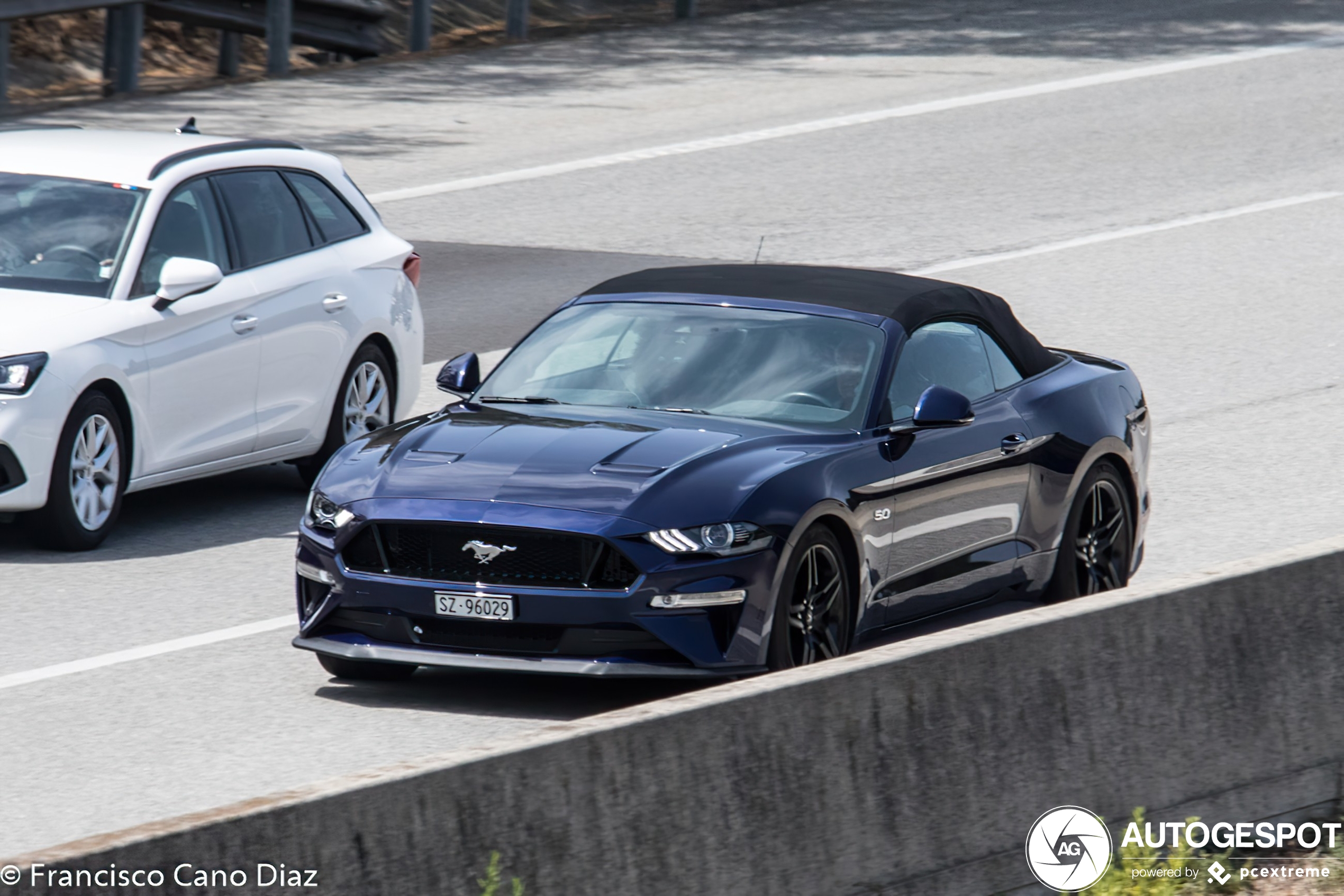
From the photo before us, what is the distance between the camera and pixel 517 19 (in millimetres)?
27344

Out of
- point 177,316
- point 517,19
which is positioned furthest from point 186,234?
point 517,19

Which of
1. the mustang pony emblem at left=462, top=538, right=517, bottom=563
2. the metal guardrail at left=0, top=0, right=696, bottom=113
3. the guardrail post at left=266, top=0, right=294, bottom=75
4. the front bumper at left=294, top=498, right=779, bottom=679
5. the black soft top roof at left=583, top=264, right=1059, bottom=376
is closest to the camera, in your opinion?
the front bumper at left=294, top=498, right=779, bottom=679

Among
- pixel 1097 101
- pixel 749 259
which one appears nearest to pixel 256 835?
pixel 749 259

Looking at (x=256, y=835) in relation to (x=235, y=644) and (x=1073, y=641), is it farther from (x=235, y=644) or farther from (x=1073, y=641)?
(x=235, y=644)

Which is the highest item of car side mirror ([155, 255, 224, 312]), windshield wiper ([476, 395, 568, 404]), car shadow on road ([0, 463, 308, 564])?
windshield wiper ([476, 395, 568, 404])

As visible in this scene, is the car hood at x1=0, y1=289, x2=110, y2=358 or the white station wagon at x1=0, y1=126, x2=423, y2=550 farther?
the white station wagon at x1=0, y1=126, x2=423, y2=550

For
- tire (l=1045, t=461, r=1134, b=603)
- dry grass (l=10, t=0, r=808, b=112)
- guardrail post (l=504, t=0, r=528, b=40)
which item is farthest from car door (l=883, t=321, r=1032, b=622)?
guardrail post (l=504, t=0, r=528, b=40)

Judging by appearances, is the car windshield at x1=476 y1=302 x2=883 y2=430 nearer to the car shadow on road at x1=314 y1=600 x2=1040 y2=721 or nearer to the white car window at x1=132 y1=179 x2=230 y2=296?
the car shadow on road at x1=314 y1=600 x2=1040 y2=721

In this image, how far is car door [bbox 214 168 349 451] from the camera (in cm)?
1090

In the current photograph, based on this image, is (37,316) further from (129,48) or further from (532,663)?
(129,48)

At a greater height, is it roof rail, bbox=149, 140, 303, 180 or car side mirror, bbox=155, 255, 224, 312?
roof rail, bbox=149, 140, 303, 180

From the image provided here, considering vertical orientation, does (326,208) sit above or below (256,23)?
above

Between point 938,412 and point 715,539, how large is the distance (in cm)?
123

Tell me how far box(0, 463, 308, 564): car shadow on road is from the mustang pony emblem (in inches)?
124
